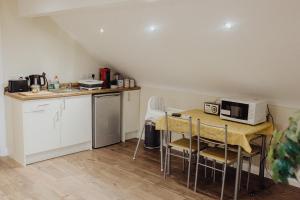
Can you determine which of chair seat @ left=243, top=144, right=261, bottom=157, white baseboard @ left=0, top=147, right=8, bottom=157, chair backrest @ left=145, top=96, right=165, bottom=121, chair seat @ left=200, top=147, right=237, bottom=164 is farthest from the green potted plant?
A: white baseboard @ left=0, top=147, right=8, bottom=157

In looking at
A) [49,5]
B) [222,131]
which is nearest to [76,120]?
[49,5]

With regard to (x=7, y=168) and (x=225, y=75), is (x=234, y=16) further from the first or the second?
(x=7, y=168)

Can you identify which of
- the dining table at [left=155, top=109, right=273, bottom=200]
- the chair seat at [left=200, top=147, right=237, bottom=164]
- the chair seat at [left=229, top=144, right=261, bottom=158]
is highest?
the dining table at [left=155, top=109, right=273, bottom=200]

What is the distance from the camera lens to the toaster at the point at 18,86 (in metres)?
3.96

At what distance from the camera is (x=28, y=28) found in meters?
4.18

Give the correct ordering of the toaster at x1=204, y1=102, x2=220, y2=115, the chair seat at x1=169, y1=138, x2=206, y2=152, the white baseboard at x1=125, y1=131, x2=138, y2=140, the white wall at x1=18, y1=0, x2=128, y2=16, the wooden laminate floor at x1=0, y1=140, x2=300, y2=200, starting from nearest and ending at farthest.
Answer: the white wall at x1=18, y1=0, x2=128, y2=16 → the wooden laminate floor at x1=0, y1=140, x2=300, y2=200 → the chair seat at x1=169, y1=138, x2=206, y2=152 → the toaster at x1=204, y1=102, x2=220, y2=115 → the white baseboard at x1=125, y1=131, x2=138, y2=140

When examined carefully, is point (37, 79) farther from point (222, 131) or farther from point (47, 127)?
point (222, 131)

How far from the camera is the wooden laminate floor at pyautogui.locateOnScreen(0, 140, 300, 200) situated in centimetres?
318

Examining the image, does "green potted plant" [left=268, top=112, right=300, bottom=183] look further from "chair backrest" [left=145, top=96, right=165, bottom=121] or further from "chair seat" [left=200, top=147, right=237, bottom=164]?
"chair backrest" [left=145, top=96, right=165, bottom=121]

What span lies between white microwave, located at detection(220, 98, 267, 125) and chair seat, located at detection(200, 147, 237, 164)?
38 cm

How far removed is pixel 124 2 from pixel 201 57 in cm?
116

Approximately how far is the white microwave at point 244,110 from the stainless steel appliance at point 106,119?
1780 millimetres

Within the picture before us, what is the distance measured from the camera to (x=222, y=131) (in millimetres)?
3039

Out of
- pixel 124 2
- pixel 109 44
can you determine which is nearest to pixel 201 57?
pixel 124 2
